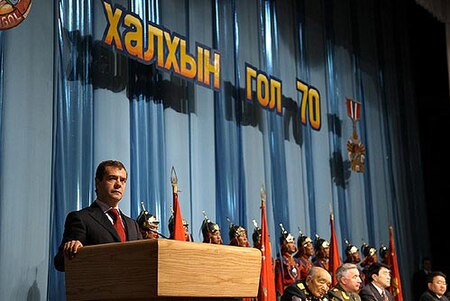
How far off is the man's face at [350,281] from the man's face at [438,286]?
1.86 meters

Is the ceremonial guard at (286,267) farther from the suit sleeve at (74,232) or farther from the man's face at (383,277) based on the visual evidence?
the suit sleeve at (74,232)

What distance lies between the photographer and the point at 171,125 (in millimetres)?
6094

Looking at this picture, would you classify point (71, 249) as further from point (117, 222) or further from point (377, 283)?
point (377, 283)

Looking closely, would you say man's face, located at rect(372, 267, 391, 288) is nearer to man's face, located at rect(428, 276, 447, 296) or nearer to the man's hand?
man's face, located at rect(428, 276, 447, 296)

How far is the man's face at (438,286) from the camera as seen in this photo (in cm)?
736

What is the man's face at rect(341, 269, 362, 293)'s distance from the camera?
5812mm

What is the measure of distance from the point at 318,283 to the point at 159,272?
317 centimetres

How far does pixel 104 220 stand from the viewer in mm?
3168

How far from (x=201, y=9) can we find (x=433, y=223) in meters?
5.57

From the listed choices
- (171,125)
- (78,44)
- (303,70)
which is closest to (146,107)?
(171,125)

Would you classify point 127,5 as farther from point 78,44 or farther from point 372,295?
point 372,295

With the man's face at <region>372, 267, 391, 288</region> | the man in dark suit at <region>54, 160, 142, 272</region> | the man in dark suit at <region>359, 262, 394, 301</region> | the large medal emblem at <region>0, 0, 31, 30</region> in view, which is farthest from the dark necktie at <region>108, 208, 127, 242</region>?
the man's face at <region>372, 267, 391, 288</region>

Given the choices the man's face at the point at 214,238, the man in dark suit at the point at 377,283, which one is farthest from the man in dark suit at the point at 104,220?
A: the man in dark suit at the point at 377,283

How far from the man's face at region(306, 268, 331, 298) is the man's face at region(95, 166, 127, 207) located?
235 cm
